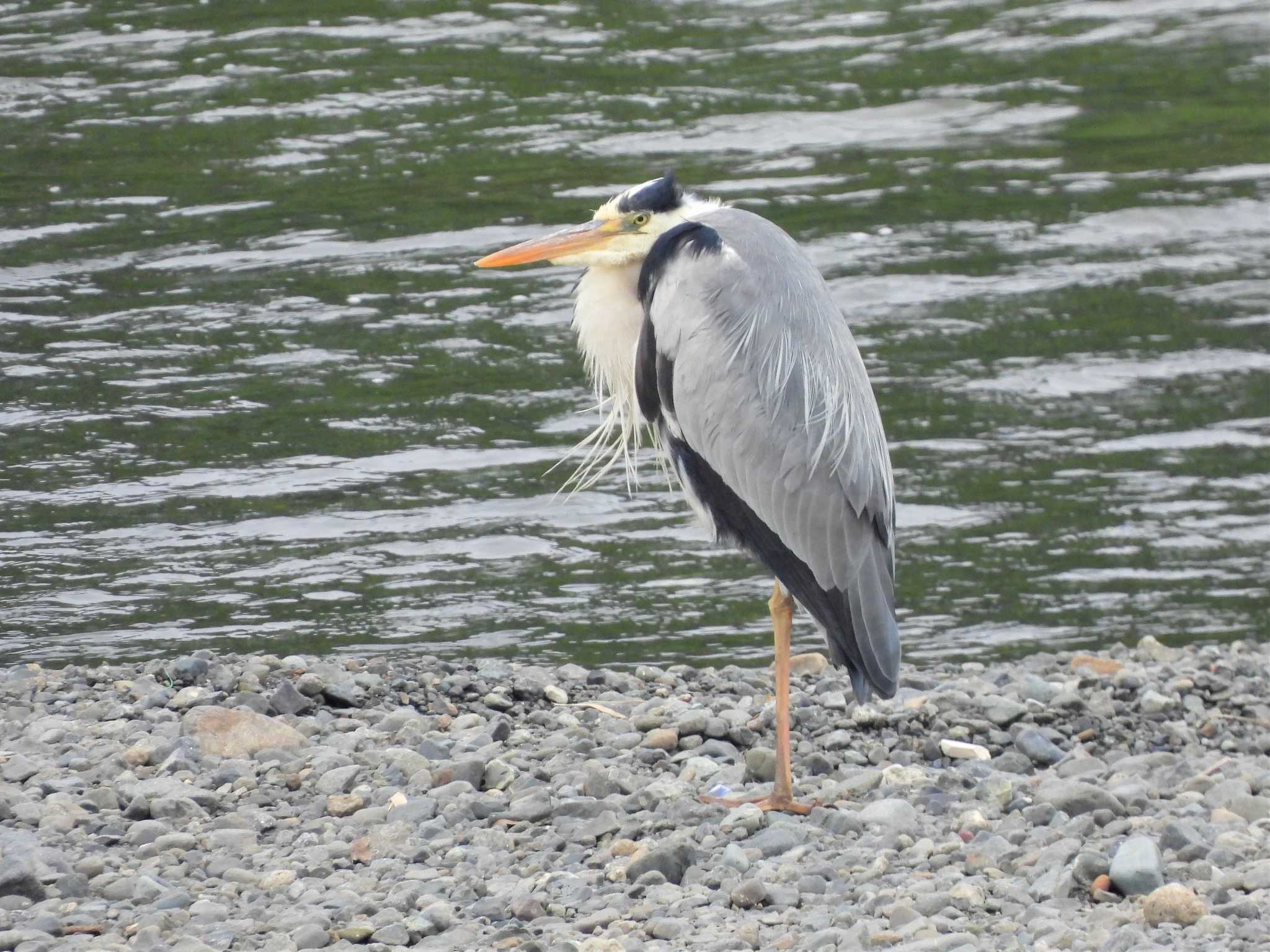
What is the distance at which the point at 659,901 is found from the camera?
14.6ft

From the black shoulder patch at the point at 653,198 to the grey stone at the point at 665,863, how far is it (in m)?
2.25

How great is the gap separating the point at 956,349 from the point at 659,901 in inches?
265

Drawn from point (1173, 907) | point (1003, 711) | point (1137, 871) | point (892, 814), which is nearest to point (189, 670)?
point (892, 814)

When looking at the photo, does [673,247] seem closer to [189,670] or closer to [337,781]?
[337,781]

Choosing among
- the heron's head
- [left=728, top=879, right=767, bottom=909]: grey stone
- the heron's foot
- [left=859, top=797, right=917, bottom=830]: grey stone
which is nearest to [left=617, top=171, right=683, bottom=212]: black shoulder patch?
the heron's head

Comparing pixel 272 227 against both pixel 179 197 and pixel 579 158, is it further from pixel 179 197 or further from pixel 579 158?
pixel 579 158

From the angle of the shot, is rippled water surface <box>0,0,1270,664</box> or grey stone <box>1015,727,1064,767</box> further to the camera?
rippled water surface <box>0,0,1270,664</box>

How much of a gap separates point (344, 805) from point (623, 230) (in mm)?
2139

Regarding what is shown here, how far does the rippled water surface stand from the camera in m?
8.00

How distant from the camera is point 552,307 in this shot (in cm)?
1138

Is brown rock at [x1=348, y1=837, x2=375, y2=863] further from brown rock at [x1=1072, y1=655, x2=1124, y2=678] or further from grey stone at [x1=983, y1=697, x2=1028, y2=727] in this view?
brown rock at [x1=1072, y1=655, x2=1124, y2=678]

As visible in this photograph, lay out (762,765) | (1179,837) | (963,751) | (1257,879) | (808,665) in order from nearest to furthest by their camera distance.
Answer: (1257,879) < (1179,837) < (762,765) < (963,751) < (808,665)

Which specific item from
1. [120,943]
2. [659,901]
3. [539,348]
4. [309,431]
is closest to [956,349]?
[539,348]

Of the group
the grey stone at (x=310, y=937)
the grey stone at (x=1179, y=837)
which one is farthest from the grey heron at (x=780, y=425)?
the grey stone at (x=310, y=937)
